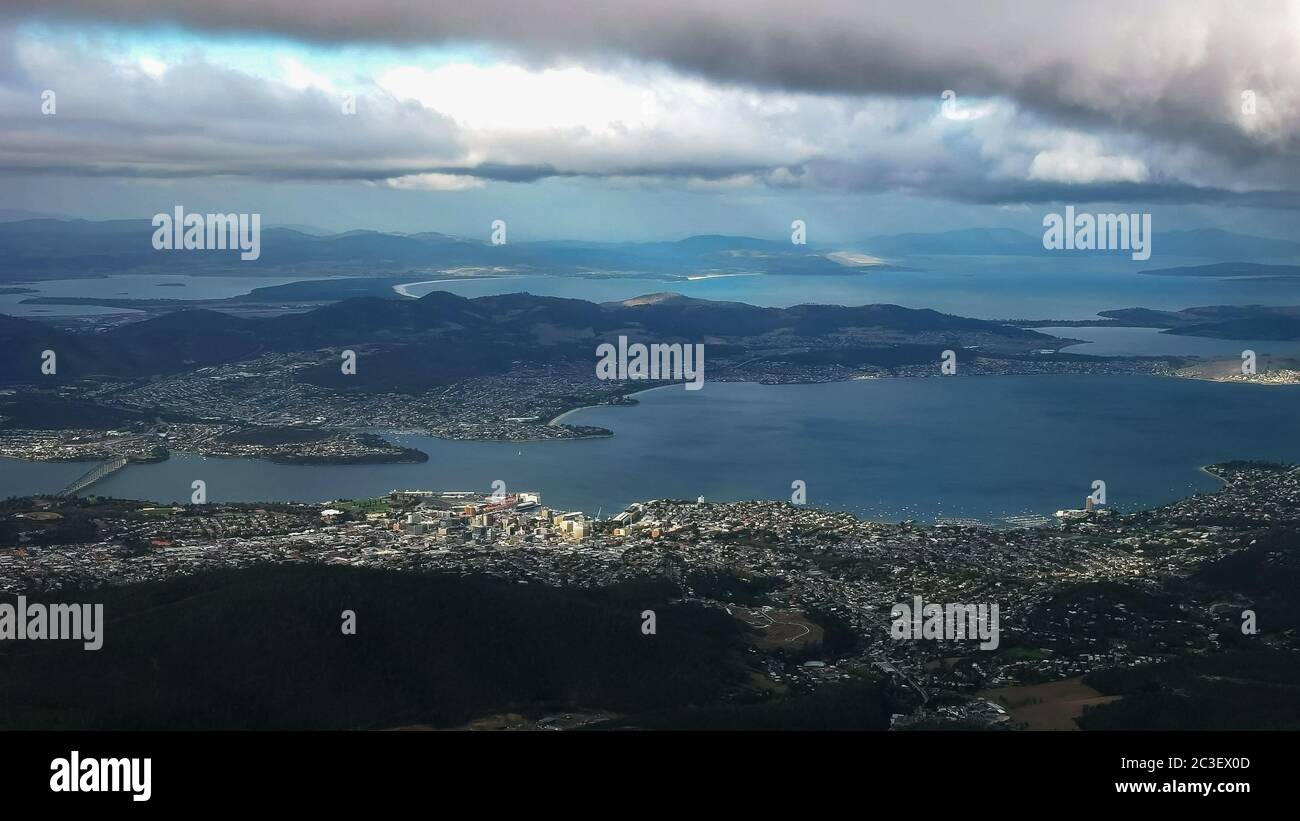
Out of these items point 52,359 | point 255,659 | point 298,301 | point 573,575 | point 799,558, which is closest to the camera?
point 255,659

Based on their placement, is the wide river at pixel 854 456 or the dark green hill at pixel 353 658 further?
the wide river at pixel 854 456

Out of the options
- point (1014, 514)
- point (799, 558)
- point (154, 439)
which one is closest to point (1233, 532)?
point (1014, 514)

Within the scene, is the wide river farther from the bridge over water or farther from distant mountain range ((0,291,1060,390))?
distant mountain range ((0,291,1060,390))

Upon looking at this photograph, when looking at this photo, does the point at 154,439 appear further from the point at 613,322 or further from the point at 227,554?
the point at 613,322

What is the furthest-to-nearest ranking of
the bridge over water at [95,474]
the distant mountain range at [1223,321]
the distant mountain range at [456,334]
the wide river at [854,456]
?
the distant mountain range at [1223,321] < the distant mountain range at [456,334] < the wide river at [854,456] < the bridge over water at [95,474]

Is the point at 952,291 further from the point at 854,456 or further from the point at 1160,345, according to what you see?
the point at 854,456

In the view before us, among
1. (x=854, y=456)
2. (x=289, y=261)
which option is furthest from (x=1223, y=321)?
(x=289, y=261)

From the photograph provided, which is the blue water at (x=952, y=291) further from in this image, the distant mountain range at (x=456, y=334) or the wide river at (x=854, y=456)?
the wide river at (x=854, y=456)

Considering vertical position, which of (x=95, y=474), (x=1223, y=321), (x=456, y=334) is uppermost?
(x=1223, y=321)

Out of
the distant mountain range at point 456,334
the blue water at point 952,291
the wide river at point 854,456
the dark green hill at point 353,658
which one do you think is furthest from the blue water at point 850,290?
the dark green hill at point 353,658
